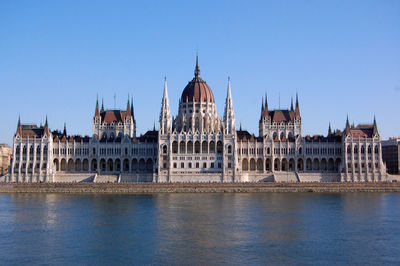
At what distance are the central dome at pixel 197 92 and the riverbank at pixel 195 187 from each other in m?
27.5

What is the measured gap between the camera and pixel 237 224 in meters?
62.6

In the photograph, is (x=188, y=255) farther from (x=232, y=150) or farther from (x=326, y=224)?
(x=232, y=150)

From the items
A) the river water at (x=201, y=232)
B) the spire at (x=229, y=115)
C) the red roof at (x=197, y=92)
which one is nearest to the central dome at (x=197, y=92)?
the red roof at (x=197, y=92)

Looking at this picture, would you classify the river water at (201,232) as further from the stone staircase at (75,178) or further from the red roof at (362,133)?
the red roof at (362,133)

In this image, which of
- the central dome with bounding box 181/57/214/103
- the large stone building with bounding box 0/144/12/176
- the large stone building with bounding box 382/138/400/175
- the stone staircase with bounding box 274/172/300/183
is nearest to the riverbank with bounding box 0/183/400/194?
the stone staircase with bounding box 274/172/300/183

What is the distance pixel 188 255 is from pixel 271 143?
85.3 meters

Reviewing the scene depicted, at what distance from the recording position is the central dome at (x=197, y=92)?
134875 millimetres

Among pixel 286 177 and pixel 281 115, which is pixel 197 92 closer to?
pixel 281 115

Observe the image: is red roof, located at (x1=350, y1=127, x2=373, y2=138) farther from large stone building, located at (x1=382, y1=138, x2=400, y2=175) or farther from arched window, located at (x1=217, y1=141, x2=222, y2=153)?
arched window, located at (x1=217, y1=141, x2=222, y2=153)

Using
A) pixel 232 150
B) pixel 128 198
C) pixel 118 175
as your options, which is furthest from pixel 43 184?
pixel 232 150

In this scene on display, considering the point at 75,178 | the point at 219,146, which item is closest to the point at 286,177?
the point at 219,146

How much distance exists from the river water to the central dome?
2020 inches

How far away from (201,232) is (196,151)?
2735 inches

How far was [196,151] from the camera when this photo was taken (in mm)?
126938
